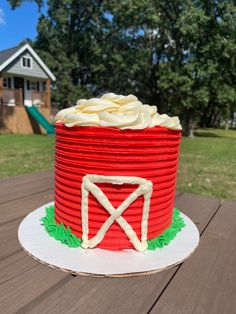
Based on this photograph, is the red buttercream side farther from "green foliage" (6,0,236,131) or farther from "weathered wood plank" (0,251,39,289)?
"green foliage" (6,0,236,131)

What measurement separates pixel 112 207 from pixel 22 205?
43.5 inches

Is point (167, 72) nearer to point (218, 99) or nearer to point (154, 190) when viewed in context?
point (218, 99)

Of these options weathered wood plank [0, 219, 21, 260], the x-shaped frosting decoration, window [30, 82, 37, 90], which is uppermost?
window [30, 82, 37, 90]

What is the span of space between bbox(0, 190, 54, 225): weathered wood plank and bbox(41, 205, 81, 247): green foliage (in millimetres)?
302

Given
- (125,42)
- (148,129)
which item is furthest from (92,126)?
(125,42)

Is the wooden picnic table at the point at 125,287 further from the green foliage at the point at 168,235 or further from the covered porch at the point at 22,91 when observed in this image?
the covered porch at the point at 22,91

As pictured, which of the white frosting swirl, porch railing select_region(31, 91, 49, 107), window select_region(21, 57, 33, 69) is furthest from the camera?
window select_region(21, 57, 33, 69)

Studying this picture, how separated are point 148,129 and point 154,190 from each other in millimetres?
339

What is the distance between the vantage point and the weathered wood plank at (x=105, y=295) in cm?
118

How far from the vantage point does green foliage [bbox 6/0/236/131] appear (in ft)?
54.6

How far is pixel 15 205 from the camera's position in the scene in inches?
94.9

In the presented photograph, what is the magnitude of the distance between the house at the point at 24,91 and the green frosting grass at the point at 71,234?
1537cm

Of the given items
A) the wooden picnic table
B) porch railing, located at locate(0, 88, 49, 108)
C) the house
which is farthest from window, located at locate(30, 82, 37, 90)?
the wooden picnic table

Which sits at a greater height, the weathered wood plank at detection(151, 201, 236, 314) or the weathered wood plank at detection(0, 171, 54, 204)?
the weathered wood plank at detection(151, 201, 236, 314)
